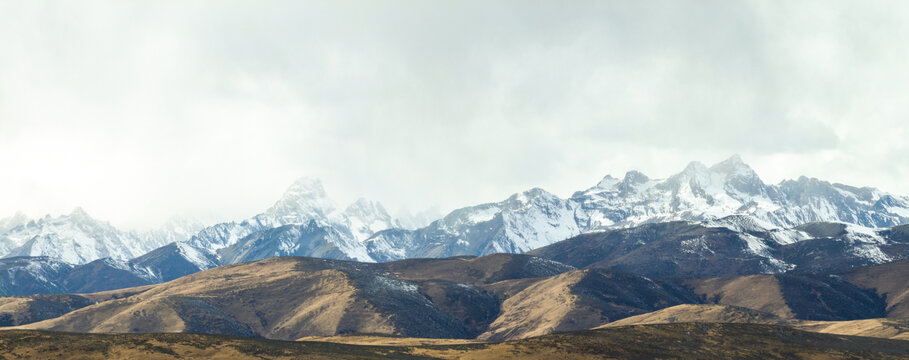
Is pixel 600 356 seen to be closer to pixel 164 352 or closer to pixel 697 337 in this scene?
pixel 697 337

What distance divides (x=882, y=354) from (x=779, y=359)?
2809 centimetres

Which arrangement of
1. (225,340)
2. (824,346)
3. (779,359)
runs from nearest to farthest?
(225,340) → (779,359) → (824,346)

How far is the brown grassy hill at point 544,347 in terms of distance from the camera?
121562 mm

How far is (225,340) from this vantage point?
132 m

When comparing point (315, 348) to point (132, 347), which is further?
point (315, 348)

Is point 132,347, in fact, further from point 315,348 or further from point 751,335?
point 751,335

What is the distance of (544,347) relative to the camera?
144 meters

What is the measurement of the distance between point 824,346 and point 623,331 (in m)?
45.1

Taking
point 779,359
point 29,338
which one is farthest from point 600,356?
point 29,338

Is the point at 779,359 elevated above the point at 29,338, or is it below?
below

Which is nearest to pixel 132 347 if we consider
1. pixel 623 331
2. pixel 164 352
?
pixel 164 352

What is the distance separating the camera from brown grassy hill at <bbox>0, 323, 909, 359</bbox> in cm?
12156

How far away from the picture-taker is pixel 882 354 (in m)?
160

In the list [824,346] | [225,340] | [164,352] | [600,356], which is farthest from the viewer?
[824,346]
